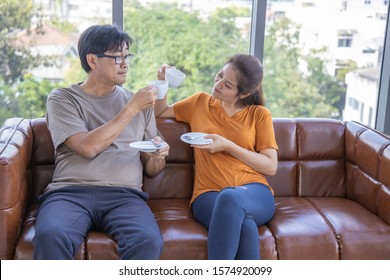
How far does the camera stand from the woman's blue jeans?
2064 millimetres

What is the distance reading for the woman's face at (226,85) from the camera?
2416mm

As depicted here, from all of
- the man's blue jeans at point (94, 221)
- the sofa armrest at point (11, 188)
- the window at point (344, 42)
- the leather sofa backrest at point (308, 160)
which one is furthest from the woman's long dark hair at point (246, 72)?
the window at point (344, 42)

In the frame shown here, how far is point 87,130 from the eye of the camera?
7.52ft

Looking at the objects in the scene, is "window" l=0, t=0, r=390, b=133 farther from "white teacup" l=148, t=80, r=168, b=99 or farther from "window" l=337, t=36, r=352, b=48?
"white teacup" l=148, t=80, r=168, b=99

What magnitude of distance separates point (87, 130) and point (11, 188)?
0.40 m

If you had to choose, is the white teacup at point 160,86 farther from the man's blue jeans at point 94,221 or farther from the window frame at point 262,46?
the window frame at point 262,46

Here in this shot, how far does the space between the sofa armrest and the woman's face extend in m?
0.90

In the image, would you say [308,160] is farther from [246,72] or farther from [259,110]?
[246,72]

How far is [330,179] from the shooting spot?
9.18ft

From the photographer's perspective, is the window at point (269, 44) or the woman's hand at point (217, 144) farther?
the window at point (269, 44)

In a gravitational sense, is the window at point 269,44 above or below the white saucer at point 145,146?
above

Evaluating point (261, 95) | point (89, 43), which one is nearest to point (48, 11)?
point (89, 43)
